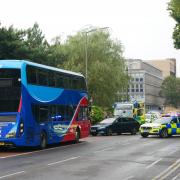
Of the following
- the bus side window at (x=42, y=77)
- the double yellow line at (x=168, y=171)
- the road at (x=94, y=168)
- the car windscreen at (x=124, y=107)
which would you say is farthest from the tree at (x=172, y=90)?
the double yellow line at (x=168, y=171)

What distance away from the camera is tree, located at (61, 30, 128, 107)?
5981cm

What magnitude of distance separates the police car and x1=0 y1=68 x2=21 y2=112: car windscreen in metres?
16.3

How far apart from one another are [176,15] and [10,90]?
1103 cm

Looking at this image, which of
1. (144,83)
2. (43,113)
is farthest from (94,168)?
(144,83)

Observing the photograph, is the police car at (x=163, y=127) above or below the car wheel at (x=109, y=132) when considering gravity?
above

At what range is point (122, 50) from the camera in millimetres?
63875

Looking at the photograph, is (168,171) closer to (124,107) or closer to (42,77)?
(42,77)

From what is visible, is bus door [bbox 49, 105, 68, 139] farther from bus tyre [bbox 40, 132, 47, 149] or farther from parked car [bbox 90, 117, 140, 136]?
parked car [bbox 90, 117, 140, 136]

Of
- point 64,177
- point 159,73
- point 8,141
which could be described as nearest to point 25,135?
point 8,141

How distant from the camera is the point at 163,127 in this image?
37.1 metres

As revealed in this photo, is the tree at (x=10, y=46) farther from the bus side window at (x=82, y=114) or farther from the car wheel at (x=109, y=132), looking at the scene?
the bus side window at (x=82, y=114)

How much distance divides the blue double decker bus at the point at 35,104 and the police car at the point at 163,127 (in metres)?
8.78

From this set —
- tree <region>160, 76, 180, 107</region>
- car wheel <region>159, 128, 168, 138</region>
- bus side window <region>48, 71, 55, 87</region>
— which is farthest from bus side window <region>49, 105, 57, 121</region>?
tree <region>160, 76, 180, 107</region>

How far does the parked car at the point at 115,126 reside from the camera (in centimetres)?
4238
